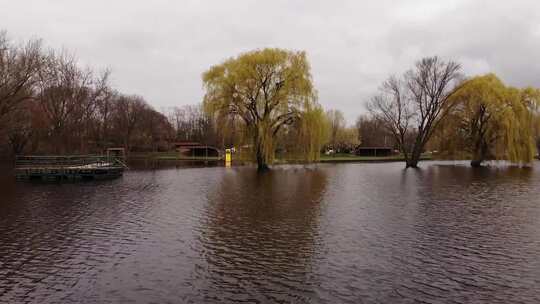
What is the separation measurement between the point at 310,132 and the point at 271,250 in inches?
1111

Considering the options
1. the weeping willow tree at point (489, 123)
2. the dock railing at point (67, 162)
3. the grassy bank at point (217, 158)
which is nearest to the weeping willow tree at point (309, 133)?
the dock railing at point (67, 162)

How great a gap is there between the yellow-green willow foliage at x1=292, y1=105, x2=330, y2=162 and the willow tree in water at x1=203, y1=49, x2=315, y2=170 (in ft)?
2.52

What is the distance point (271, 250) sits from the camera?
10219mm

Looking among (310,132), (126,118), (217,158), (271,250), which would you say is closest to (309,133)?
(310,132)

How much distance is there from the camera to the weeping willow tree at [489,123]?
145 ft

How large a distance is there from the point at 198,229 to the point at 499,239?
9352mm

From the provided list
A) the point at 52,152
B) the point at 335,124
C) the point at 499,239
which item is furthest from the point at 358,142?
the point at 499,239

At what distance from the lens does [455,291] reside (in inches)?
296

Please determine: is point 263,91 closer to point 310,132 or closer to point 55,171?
point 310,132

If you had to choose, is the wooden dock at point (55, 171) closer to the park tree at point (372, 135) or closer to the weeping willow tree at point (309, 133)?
the weeping willow tree at point (309, 133)

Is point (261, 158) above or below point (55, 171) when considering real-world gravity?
above

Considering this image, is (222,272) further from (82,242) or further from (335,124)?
(335,124)

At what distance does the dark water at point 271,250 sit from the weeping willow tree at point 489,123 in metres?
29.8

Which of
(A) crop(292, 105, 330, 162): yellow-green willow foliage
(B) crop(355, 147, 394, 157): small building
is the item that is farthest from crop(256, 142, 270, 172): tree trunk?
(B) crop(355, 147, 394, 157): small building
